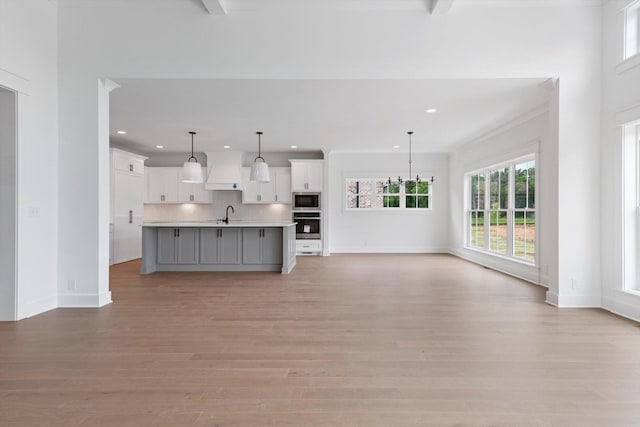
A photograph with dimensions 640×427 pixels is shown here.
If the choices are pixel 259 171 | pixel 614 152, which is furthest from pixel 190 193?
pixel 614 152

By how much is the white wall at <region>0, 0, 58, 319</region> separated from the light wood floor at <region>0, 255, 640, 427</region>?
469 millimetres

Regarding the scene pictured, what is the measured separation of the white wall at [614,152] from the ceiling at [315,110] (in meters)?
0.69

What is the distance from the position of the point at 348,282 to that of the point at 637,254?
344cm

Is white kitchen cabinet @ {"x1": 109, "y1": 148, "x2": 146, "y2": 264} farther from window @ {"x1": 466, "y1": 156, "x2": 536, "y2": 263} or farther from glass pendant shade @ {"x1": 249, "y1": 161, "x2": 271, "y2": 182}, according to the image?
window @ {"x1": 466, "y1": 156, "x2": 536, "y2": 263}

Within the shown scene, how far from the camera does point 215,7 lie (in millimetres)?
3686

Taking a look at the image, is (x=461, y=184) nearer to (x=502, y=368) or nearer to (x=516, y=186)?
(x=516, y=186)

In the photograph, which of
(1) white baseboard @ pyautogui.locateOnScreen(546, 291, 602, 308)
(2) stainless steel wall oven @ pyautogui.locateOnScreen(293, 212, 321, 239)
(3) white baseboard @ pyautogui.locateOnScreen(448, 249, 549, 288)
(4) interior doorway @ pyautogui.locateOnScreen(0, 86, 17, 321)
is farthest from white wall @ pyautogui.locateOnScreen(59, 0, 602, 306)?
(2) stainless steel wall oven @ pyautogui.locateOnScreen(293, 212, 321, 239)

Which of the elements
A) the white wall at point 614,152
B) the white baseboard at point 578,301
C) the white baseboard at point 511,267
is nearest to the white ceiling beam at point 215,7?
the white wall at point 614,152

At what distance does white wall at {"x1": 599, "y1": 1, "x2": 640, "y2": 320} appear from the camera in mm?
3533

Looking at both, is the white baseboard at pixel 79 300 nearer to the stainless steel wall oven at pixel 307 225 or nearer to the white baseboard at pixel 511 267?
the stainless steel wall oven at pixel 307 225

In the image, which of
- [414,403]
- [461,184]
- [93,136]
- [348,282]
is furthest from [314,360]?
[461,184]

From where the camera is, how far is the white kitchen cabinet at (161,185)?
348 inches

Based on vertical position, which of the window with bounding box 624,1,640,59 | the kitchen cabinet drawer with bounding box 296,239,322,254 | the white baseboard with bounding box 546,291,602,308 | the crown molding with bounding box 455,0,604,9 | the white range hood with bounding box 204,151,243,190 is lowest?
the white baseboard with bounding box 546,291,602,308

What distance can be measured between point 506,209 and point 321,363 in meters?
5.37
